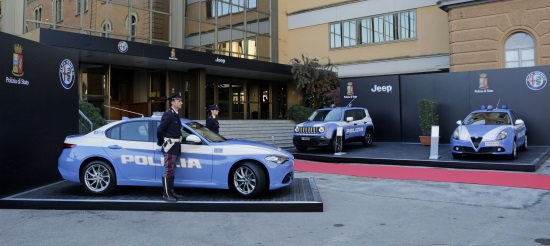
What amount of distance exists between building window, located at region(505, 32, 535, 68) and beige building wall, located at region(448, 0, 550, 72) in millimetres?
217

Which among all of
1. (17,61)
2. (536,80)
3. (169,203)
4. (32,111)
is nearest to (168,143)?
(169,203)

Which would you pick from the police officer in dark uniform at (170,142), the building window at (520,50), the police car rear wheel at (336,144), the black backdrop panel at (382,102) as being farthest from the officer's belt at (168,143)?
the building window at (520,50)

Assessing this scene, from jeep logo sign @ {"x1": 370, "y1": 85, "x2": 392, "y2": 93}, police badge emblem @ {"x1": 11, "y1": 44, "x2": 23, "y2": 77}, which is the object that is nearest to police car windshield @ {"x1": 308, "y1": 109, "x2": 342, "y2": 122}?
jeep logo sign @ {"x1": 370, "y1": 85, "x2": 392, "y2": 93}

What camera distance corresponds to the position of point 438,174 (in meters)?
10.6

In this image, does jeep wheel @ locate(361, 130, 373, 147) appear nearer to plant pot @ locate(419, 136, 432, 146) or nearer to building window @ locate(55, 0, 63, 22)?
plant pot @ locate(419, 136, 432, 146)

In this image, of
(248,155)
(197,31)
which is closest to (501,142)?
(248,155)

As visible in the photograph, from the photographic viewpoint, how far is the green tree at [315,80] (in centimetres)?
2486

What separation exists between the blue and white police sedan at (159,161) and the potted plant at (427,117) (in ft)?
37.4

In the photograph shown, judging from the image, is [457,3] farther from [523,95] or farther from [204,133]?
[204,133]

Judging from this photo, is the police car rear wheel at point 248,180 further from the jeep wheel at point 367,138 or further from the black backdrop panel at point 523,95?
the black backdrop panel at point 523,95

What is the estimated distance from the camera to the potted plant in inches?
669

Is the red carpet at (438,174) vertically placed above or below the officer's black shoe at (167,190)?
below

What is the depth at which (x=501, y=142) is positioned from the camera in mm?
11594

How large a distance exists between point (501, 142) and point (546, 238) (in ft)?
23.8
